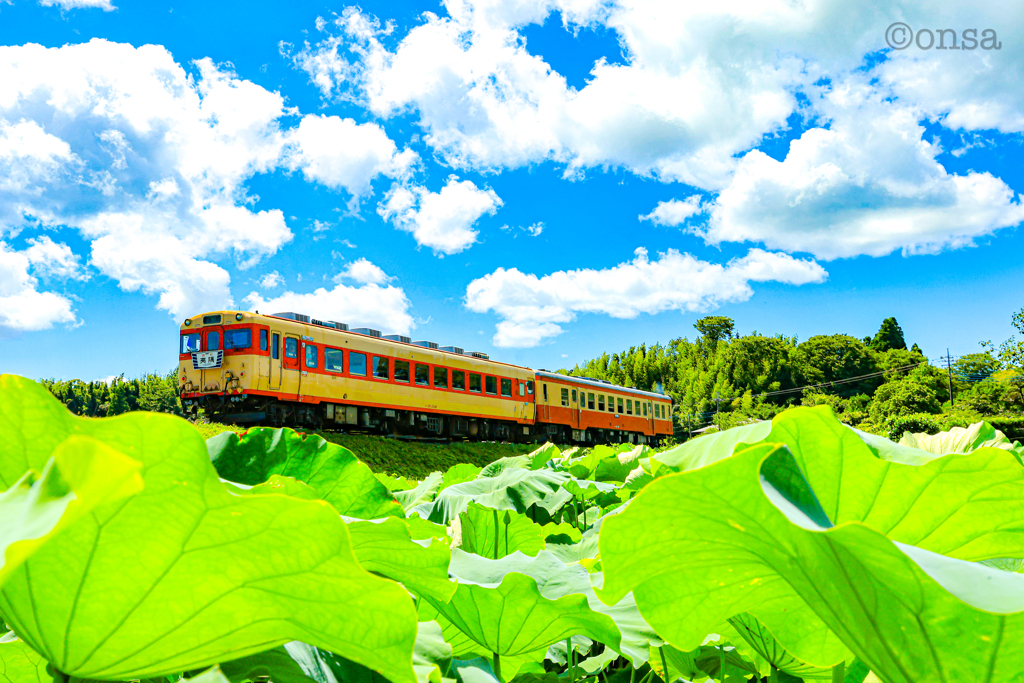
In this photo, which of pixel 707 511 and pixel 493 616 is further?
pixel 493 616

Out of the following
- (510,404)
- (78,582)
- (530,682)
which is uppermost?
(510,404)

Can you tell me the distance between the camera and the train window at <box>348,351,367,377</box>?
14172 millimetres

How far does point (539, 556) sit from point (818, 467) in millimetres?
377

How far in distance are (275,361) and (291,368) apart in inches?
15.4

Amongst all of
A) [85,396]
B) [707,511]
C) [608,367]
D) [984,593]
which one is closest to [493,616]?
[707,511]

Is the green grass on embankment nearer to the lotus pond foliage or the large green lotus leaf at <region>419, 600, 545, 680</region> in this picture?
the large green lotus leaf at <region>419, 600, 545, 680</region>

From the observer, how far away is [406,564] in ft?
1.92

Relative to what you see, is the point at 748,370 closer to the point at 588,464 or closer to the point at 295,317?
the point at 295,317

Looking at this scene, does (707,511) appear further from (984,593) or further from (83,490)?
Result: (83,490)

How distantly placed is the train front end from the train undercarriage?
0.04 metres

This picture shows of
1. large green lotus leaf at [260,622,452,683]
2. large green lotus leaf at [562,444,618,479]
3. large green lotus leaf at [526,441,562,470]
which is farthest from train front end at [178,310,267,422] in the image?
large green lotus leaf at [260,622,452,683]

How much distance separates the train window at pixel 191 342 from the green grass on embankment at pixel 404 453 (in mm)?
1817

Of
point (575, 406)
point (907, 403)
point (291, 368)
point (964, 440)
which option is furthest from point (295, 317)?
point (907, 403)

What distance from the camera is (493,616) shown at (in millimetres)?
708
